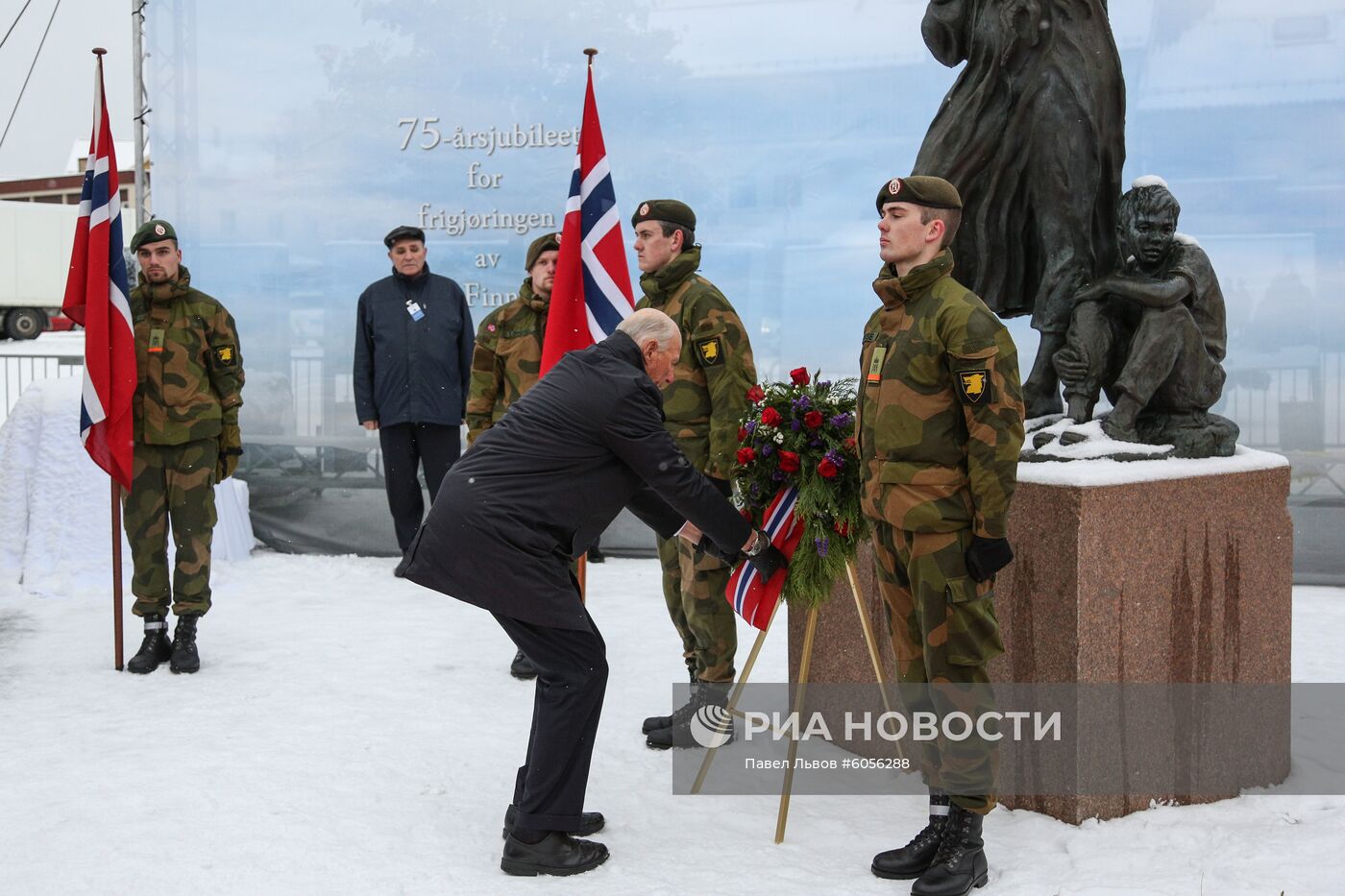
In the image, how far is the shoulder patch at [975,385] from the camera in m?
2.75

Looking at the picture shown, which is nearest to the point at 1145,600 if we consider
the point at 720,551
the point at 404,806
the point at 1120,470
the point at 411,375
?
the point at 1120,470

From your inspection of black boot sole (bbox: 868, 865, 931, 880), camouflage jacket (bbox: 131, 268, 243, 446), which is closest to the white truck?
camouflage jacket (bbox: 131, 268, 243, 446)

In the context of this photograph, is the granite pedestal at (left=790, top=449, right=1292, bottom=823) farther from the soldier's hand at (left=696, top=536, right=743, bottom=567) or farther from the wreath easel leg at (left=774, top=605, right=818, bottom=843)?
the soldier's hand at (left=696, top=536, right=743, bottom=567)

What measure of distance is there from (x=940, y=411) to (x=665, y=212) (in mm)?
1549

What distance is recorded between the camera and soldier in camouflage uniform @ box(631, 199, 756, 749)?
3947mm

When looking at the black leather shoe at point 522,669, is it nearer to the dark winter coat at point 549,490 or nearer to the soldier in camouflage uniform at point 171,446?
the soldier in camouflage uniform at point 171,446

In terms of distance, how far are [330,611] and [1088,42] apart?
4.52 m

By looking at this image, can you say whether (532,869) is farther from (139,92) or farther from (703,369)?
(139,92)

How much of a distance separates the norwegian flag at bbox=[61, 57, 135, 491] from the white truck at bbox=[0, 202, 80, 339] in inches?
522

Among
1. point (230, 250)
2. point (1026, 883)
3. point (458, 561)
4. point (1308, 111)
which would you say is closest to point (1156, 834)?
point (1026, 883)

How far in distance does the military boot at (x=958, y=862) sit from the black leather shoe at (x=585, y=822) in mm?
884

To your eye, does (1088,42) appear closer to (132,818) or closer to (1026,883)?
(1026,883)

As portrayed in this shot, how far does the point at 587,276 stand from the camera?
4777 mm

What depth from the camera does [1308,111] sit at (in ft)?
21.4
